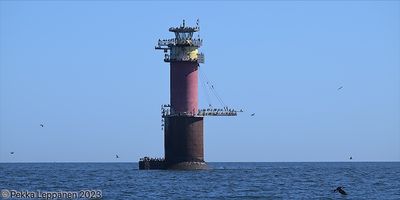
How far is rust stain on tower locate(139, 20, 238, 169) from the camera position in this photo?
91.0m

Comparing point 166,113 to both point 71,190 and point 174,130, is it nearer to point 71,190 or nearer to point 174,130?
point 174,130

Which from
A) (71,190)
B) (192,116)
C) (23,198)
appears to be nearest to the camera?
(23,198)

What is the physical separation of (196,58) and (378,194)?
1108 inches

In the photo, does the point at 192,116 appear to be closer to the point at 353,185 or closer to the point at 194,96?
the point at 194,96

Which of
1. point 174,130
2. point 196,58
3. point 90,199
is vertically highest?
point 196,58

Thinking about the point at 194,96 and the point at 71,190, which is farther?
the point at 194,96

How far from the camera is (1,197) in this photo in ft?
197

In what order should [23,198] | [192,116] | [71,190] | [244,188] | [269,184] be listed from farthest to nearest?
[192,116] → [269,184] → [244,188] → [71,190] → [23,198]

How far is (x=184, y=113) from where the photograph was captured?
298ft

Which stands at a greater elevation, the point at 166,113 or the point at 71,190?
the point at 166,113

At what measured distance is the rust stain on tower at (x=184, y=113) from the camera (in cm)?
9100

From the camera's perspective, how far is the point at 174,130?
9125cm

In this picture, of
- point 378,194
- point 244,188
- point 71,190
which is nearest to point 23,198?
point 71,190

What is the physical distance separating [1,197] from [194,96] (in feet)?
111
